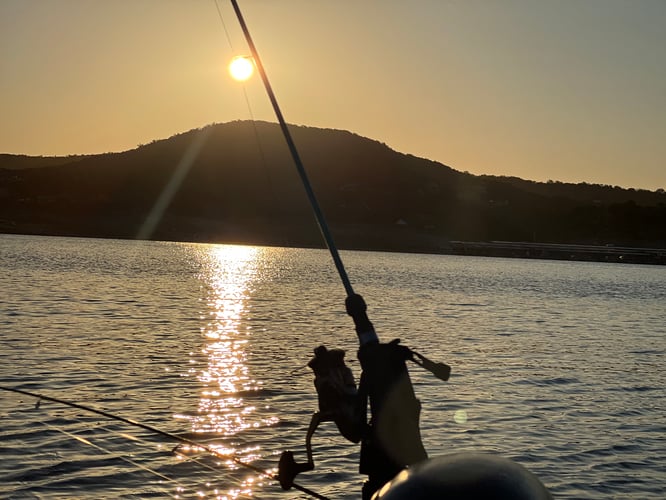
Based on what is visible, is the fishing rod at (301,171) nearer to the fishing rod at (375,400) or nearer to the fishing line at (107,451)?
the fishing rod at (375,400)

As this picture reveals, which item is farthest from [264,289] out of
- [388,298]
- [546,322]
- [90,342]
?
[90,342]

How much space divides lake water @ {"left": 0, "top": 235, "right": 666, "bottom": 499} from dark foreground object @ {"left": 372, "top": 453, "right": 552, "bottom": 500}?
7.51 meters

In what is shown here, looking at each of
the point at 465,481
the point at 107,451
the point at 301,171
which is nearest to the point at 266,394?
the point at 107,451

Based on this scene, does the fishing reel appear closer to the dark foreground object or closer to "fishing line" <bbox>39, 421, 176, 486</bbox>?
the dark foreground object

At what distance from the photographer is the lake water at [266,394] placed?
591 inches

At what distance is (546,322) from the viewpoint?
5278 centimetres

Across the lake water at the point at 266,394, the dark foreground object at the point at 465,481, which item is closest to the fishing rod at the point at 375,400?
the dark foreground object at the point at 465,481

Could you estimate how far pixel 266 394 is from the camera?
22734 mm

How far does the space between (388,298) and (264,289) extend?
13322 millimetres

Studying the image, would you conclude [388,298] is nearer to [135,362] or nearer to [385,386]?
[135,362]

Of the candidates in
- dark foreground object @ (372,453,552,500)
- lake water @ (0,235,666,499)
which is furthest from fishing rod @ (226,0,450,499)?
lake water @ (0,235,666,499)

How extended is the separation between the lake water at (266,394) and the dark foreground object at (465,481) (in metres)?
7.51

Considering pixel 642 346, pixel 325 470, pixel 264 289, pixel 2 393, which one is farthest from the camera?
pixel 264 289

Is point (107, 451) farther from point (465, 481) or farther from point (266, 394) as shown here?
point (465, 481)
